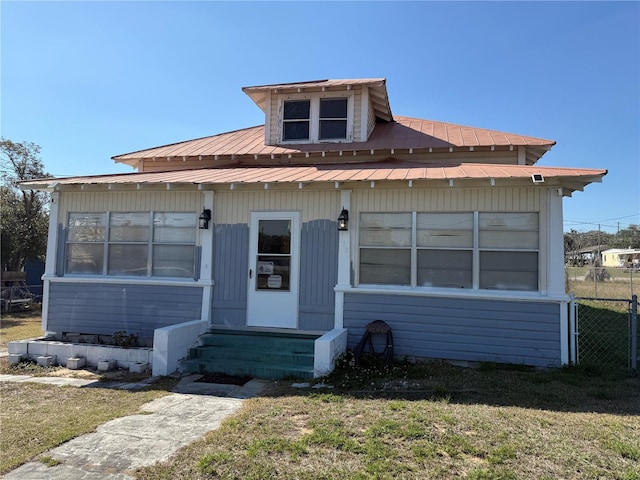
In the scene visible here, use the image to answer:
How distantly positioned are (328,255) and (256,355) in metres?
2.02

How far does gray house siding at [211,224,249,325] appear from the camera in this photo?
7570 millimetres

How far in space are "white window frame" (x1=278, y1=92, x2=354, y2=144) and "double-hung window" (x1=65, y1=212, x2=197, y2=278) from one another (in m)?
3.43

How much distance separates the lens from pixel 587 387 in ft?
17.9

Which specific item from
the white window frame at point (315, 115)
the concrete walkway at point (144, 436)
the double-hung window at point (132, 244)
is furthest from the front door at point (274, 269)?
the white window frame at point (315, 115)

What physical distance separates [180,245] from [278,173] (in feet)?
7.38

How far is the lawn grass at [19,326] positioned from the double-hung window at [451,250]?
7598mm

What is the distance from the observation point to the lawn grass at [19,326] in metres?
9.73

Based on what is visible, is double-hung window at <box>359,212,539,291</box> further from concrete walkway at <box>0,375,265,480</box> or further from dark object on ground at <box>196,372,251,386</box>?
concrete walkway at <box>0,375,265,480</box>

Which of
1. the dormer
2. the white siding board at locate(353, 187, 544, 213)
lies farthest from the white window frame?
the white siding board at locate(353, 187, 544, 213)

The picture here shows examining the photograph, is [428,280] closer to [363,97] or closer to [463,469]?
[463,469]

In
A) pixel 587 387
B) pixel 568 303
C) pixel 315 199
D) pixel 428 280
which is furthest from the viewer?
pixel 315 199

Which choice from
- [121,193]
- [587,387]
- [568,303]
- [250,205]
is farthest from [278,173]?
[587,387]

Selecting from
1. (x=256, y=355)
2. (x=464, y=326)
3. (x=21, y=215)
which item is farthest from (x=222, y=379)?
(x=21, y=215)

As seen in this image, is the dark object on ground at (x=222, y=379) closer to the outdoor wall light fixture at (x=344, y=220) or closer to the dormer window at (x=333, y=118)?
the outdoor wall light fixture at (x=344, y=220)
